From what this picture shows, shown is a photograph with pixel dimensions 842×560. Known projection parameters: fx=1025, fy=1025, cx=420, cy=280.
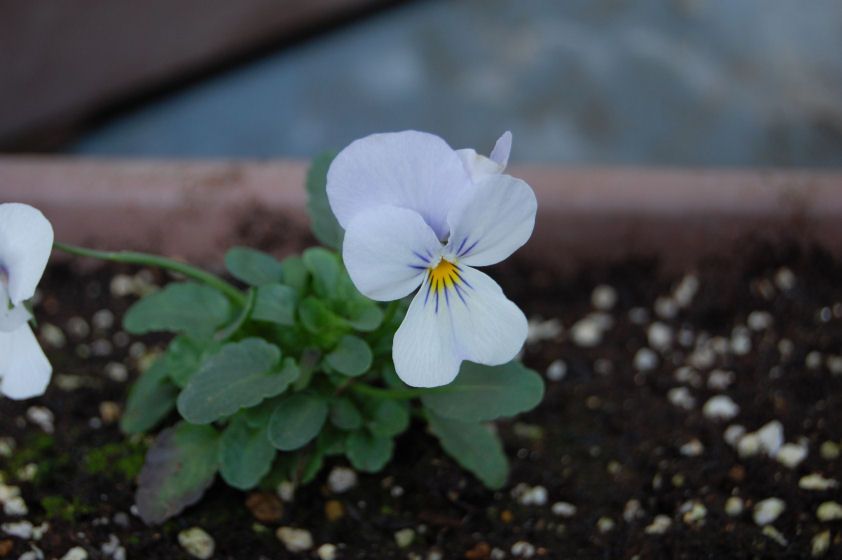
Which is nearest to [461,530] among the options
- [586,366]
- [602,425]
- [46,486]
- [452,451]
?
[452,451]

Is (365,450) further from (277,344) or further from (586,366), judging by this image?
(586,366)

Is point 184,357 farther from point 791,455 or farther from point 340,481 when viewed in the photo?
point 791,455

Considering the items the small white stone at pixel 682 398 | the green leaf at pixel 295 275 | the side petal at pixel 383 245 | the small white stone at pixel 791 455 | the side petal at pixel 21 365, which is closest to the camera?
the side petal at pixel 383 245

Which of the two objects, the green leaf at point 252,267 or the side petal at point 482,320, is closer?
the side petal at point 482,320

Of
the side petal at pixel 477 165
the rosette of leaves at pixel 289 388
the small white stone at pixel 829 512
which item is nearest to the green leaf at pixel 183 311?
the rosette of leaves at pixel 289 388

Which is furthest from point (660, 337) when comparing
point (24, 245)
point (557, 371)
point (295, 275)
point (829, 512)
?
point (24, 245)

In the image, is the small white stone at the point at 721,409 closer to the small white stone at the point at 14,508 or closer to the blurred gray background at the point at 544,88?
the small white stone at the point at 14,508
